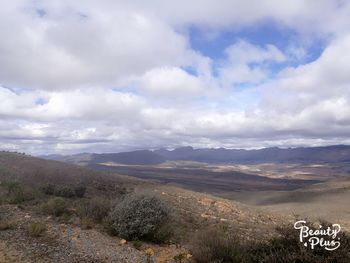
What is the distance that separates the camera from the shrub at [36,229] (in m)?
11.7

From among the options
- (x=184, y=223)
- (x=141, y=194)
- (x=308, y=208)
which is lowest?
(x=308, y=208)

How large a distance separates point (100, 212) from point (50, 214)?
1994 millimetres

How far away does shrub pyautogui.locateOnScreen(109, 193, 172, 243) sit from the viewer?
479 inches

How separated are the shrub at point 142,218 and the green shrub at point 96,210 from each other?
106cm

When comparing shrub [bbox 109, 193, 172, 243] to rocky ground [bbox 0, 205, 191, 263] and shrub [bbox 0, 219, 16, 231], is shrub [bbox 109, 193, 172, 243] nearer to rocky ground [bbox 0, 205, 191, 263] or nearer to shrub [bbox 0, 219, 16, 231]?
rocky ground [bbox 0, 205, 191, 263]

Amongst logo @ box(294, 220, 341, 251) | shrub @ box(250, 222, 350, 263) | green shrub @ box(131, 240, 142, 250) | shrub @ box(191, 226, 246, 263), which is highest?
logo @ box(294, 220, 341, 251)

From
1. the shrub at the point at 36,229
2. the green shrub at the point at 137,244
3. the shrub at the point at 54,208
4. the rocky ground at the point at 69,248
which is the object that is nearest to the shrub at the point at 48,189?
the shrub at the point at 54,208

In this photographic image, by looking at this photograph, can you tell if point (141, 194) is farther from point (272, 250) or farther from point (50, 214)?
point (272, 250)

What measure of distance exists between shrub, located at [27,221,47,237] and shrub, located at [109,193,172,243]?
215 centimetres

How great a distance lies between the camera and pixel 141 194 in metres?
13.5

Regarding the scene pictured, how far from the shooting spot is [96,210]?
1448 cm

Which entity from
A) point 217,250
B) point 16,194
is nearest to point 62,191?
point 16,194

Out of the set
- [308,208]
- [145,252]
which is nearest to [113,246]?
[145,252]

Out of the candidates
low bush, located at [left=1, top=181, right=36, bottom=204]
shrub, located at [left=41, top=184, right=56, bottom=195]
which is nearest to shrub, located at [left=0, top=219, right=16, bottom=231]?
low bush, located at [left=1, top=181, right=36, bottom=204]
